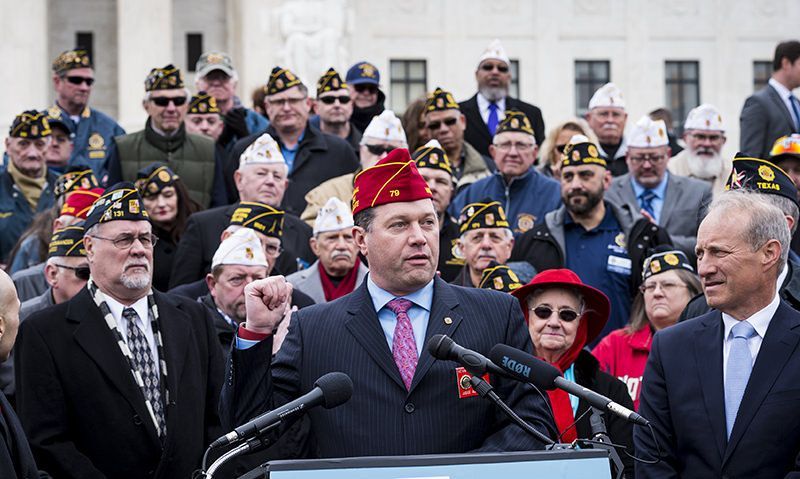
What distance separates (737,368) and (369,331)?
159cm

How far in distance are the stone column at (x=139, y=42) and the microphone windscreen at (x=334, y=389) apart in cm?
3512

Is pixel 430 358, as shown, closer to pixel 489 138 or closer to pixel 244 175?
pixel 244 175

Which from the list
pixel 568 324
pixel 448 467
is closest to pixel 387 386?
pixel 448 467

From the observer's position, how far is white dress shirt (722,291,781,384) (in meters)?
6.49

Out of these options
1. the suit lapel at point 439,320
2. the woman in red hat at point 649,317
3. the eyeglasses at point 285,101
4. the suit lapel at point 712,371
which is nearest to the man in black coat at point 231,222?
the eyeglasses at point 285,101

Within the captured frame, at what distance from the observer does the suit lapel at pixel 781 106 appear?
14.1m

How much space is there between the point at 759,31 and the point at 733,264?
39.6 meters

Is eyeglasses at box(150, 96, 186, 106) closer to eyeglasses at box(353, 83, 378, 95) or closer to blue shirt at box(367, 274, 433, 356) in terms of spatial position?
eyeglasses at box(353, 83, 378, 95)

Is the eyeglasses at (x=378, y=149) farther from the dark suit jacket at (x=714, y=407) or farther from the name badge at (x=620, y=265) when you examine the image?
the dark suit jacket at (x=714, y=407)

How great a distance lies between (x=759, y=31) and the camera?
44.5m

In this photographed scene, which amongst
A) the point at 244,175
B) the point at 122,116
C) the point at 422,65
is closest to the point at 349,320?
the point at 244,175

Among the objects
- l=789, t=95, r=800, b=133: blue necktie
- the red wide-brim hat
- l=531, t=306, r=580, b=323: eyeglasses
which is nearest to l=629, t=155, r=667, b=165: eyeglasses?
l=789, t=95, r=800, b=133: blue necktie

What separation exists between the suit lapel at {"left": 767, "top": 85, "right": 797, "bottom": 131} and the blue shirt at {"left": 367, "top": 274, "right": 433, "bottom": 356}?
28.3 ft

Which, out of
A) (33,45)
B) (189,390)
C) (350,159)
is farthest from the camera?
(33,45)
